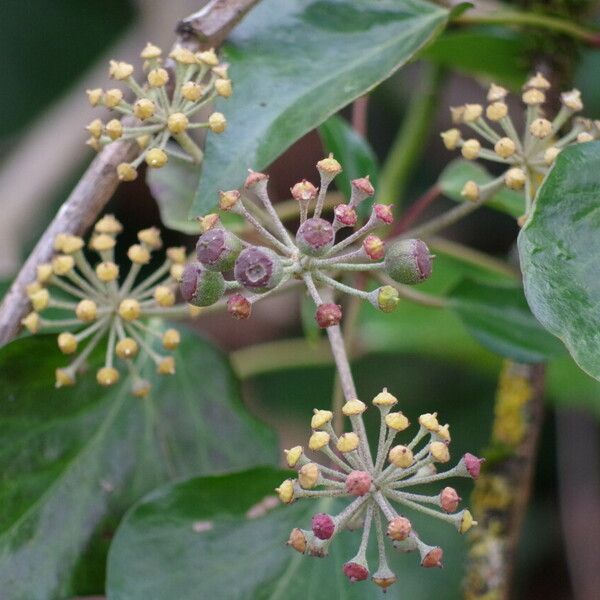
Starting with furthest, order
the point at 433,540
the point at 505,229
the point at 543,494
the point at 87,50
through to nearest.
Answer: the point at 87,50
the point at 505,229
the point at 543,494
the point at 433,540

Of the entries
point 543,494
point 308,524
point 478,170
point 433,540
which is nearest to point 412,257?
point 308,524

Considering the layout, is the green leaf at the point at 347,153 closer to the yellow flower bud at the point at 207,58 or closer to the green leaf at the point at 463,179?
the green leaf at the point at 463,179

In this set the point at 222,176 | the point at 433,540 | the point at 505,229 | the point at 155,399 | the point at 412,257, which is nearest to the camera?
the point at 412,257

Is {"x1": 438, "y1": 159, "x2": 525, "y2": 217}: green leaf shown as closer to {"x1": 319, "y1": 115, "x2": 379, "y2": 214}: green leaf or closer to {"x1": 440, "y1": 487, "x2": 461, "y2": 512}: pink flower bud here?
{"x1": 319, "y1": 115, "x2": 379, "y2": 214}: green leaf

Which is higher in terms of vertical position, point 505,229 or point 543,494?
point 505,229

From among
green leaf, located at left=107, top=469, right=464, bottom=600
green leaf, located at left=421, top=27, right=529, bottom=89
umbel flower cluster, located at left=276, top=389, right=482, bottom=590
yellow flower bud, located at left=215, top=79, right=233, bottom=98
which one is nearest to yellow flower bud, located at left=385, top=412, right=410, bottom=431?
umbel flower cluster, located at left=276, top=389, right=482, bottom=590

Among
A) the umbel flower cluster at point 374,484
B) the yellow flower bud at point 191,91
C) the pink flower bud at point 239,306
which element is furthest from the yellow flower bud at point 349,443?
the yellow flower bud at point 191,91

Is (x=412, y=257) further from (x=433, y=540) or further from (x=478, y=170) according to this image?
(x=433, y=540)

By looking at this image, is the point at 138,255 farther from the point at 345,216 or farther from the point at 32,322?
the point at 345,216

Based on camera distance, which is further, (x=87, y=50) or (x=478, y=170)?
(x=87, y=50)
